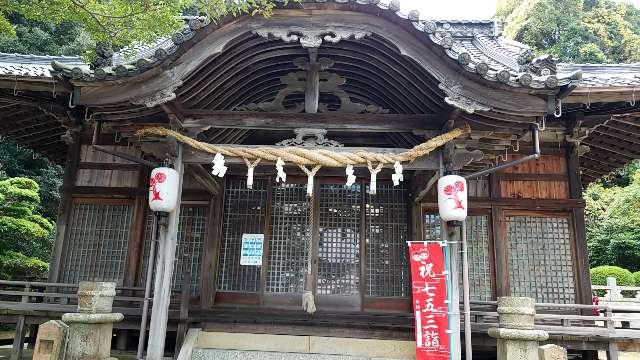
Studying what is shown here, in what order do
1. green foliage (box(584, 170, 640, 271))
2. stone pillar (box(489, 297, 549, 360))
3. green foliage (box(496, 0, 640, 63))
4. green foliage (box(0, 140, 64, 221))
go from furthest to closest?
green foliage (box(496, 0, 640, 63)) → green foliage (box(584, 170, 640, 271)) → green foliage (box(0, 140, 64, 221)) → stone pillar (box(489, 297, 549, 360))

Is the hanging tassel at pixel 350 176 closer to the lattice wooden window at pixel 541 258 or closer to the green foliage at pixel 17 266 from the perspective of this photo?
the lattice wooden window at pixel 541 258

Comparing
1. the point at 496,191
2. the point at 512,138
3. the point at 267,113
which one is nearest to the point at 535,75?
the point at 512,138

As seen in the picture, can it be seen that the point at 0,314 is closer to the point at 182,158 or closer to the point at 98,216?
the point at 98,216

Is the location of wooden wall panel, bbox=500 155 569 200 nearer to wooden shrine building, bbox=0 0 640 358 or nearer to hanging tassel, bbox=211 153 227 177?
wooden shrine building, bbox=0 0 640 358

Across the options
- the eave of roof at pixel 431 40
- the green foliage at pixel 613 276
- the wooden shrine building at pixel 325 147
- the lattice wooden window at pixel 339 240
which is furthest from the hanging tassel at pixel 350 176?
the green foliage at pixel 613 276

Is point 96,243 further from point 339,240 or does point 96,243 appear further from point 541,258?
point 541,258

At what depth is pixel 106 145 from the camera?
30.3 ft

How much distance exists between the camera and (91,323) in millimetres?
5480

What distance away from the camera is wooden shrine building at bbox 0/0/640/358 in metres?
5.96

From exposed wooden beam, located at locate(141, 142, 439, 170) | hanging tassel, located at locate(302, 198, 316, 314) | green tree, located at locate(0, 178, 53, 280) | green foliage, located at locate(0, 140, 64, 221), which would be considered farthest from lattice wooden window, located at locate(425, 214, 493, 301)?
green foliage, located at locate(0, 140, 64, 221)

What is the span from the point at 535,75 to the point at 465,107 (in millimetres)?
1130

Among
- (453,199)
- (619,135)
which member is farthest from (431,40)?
(619,135)

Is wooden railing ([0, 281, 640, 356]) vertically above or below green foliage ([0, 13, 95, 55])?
below

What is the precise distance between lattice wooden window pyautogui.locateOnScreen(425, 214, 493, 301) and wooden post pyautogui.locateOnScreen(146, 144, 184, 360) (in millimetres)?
4680
